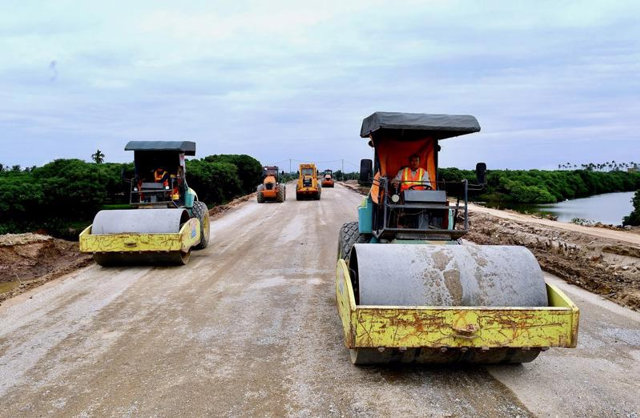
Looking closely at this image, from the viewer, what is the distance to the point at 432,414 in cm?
398

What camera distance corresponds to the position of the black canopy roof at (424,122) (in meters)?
6.27

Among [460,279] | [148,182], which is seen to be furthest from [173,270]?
[460,279]

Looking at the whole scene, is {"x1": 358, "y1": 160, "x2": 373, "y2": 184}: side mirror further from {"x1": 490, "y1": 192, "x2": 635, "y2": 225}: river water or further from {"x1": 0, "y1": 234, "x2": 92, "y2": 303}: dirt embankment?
{"x1": 490, "y1": 192, "x2": 635, "y2": 225}: river water

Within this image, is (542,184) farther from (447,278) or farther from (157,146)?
(447,278)

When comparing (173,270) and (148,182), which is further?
(148,182)

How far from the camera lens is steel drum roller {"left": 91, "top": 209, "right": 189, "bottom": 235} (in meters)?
9.52

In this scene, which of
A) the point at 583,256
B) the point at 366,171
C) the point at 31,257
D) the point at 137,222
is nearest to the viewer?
the point at 366,171

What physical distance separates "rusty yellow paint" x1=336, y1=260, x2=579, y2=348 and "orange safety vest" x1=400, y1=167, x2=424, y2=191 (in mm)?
2796

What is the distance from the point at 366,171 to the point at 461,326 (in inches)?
114

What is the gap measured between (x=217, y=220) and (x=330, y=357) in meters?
15.4

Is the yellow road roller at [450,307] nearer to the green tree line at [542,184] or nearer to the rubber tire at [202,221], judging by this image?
the rubber tire at [202,221]

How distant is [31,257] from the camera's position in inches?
540

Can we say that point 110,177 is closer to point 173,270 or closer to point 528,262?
point 173,270

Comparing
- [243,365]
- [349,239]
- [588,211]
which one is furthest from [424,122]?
[588,211]
